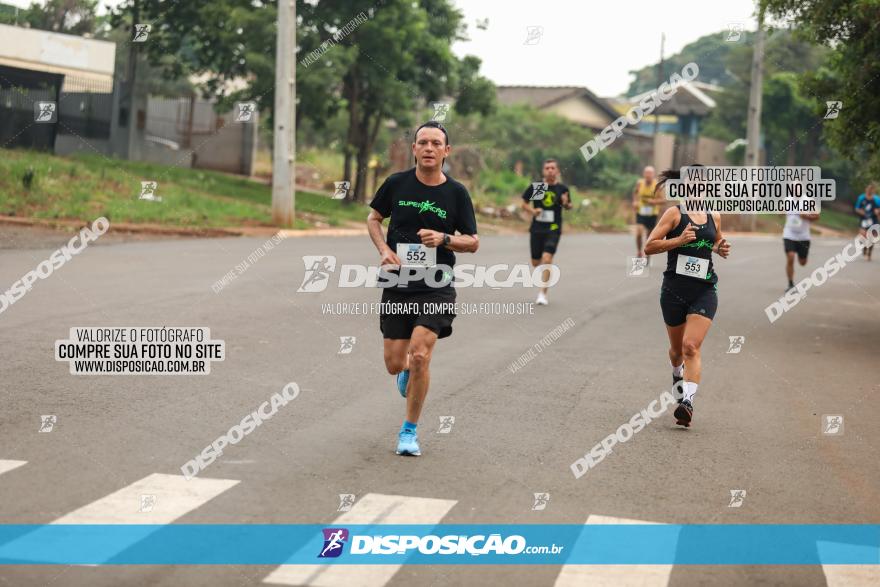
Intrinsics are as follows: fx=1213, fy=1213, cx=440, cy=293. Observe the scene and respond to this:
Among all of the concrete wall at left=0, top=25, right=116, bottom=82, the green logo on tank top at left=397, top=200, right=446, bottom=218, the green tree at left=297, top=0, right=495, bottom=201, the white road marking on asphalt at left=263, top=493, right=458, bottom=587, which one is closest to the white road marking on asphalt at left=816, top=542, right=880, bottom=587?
the white road marking on asphalt at left=263, top=493, right=458, bottom=587

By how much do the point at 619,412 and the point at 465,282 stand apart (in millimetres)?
9918

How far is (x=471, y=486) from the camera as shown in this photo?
275 inches

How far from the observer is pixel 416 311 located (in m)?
7.82

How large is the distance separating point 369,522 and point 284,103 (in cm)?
2228

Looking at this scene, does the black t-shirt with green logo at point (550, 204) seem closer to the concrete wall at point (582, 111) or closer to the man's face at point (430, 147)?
the man's face at point (430, 147)

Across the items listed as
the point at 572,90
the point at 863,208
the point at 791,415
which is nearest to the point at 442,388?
the point at 791,415

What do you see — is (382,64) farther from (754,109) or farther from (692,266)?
(692,266)

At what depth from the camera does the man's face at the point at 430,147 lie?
7637 millimetres

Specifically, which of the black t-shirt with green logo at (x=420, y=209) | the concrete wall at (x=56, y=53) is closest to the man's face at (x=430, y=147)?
the black t-shirt with green logo at (x=420, y=209)

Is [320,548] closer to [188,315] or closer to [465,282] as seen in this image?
[188,315]

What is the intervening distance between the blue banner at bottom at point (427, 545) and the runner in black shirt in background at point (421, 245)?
5.72 feet

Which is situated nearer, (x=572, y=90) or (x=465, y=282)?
(x=465, y=282)

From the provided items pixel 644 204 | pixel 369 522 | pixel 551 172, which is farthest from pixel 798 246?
pixel 369 522

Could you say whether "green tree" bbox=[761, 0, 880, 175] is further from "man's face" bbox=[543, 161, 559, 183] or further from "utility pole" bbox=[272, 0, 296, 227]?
"utility pole" bbox=[272, 0, 296, 227]
